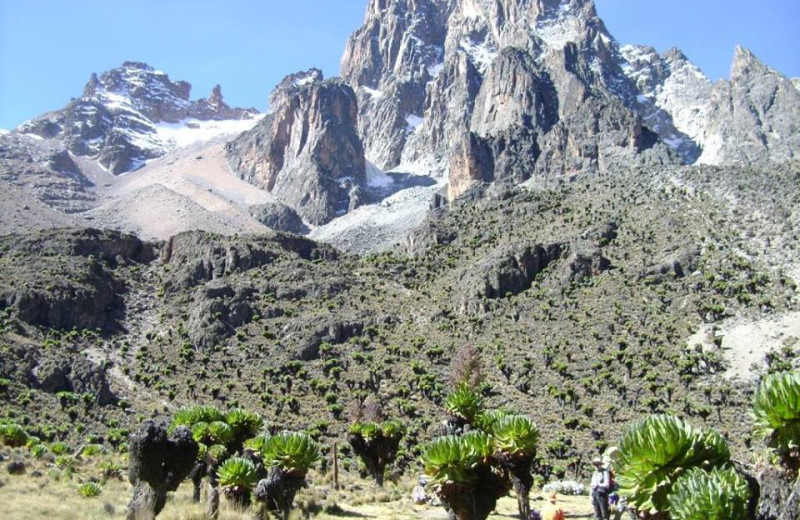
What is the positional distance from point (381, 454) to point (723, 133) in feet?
648

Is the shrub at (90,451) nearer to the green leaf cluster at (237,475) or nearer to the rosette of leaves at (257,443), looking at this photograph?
the rosette of leaves at (257,443)

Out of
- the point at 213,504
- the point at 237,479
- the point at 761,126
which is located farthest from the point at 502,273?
the point at 761,126

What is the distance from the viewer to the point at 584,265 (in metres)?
84.8

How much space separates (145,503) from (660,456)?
12672 millimetres

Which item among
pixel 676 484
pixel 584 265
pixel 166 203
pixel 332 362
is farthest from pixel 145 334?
pixel 166 203

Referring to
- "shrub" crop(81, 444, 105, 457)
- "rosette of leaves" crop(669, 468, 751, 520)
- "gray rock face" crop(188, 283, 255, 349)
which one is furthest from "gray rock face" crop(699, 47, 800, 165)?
"rosette of leaves" crop(669, 468, 751, 520)

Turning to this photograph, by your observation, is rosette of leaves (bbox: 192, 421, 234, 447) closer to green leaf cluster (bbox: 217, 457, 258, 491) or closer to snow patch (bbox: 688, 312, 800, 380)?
green leaf cluster (bbox: 217, 457, 258, 491)

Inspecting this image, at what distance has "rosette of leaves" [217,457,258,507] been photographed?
59.7ft

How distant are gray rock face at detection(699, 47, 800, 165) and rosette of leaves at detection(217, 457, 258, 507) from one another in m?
182

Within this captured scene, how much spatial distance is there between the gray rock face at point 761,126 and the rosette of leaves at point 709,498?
186435mm

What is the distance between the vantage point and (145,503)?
15914mm

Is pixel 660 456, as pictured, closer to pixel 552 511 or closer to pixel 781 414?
pixel 781 414

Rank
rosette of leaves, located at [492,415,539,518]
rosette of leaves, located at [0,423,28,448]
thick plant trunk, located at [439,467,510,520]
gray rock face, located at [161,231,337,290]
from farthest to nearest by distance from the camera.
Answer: gray rock face, located at [161,231,337,290]
rosette of leaves, located at [0,423,28,448]
rosette of leaves, located at [492,415,539,518]
thick plant trunk, located at [439,467,510,520]

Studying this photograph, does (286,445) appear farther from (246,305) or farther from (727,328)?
(246,305)
